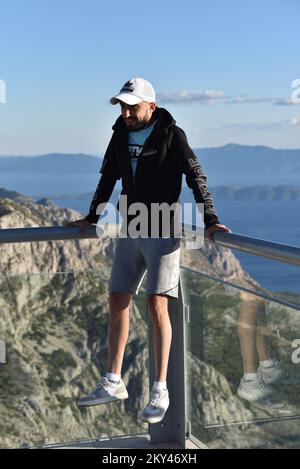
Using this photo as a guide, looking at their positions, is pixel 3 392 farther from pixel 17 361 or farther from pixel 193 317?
pixel 193 317

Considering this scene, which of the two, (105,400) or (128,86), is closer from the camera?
(128,86)

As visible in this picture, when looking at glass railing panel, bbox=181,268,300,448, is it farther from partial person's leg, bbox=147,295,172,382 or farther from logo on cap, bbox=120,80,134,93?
logo on cap, bbox=120,80,134,93

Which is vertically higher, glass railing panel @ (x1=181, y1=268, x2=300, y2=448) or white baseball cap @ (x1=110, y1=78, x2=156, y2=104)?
white baseball cap @ (x1=110, y1=78, x2=156, y2=104)

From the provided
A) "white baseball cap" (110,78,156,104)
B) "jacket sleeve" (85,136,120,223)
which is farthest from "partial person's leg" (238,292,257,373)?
"white baseball cap" (110,78,156,104)

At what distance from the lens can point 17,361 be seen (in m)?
3.90

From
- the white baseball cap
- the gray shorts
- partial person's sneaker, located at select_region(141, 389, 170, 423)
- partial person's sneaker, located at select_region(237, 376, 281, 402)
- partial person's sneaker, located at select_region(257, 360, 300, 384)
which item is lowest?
partial person's sneaker, located at select_region(141, 389, 170, 423)

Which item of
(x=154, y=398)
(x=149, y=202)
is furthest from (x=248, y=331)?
(x=149, y=202)

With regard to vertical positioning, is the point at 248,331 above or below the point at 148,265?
below

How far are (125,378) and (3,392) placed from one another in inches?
22.5

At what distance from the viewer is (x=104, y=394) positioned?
3.64 metres

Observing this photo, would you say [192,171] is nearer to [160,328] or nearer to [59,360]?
[160,328]

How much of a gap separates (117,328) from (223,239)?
2.07ft

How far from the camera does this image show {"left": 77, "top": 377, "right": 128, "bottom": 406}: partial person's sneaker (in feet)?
11.9
